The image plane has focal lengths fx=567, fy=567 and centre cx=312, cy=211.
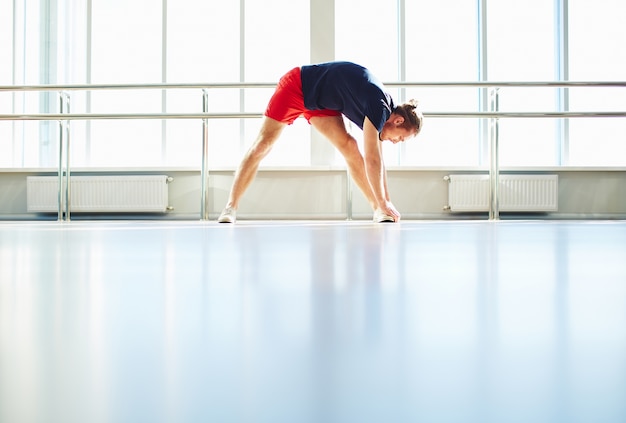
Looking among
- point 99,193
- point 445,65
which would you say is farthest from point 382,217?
point 445,65

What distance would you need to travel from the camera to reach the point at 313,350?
15 centimetres

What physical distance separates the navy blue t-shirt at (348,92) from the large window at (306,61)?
220 cm

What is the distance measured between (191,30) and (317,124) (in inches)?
105

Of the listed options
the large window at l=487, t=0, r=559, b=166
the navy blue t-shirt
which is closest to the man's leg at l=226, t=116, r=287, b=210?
the navy blue t-shirt

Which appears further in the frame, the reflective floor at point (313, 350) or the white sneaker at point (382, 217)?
the white sneaker at point (382, 217)

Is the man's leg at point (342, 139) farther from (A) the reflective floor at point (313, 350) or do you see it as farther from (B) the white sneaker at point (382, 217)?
(A) the reflective floor at point (313, 350)

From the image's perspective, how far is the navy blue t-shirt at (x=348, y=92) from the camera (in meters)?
1.58

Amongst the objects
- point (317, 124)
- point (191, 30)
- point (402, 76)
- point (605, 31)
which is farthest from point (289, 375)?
point (605, 31)

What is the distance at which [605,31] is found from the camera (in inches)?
161

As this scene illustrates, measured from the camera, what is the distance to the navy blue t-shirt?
1.58 meters

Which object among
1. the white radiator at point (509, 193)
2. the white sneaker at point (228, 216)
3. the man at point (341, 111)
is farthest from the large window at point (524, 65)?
the white sneaker at point (228, 216)

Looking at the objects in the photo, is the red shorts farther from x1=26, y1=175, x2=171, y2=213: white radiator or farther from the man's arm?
x1=26, y1=175, x2=171, y2=213: white radiator

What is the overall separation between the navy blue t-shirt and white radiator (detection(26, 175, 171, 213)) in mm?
2114

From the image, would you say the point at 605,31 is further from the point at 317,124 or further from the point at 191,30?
the point at 317,124
